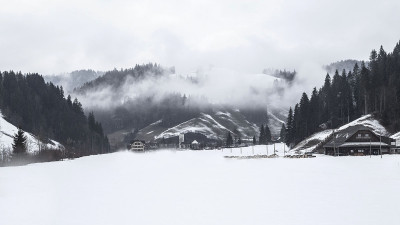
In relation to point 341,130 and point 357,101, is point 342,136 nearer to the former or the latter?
point 341,130

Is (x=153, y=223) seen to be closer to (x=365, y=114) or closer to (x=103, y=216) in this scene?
(x=103, y=216)

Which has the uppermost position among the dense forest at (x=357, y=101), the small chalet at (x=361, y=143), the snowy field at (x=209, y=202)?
the dense forest at (x=357, y=101)

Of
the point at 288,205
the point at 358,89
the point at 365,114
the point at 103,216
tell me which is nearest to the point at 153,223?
the point at 103,216

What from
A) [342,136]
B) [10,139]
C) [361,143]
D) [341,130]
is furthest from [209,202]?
[10,139]

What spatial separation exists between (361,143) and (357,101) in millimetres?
43879

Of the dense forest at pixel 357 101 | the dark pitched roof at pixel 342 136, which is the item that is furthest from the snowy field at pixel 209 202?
the dense forest at pixel 357 101

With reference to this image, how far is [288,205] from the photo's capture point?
108 feet

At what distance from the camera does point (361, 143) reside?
365ft

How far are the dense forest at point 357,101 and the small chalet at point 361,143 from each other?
1295 cm

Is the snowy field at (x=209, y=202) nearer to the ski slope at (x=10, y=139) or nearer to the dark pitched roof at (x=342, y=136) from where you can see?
the dark pitched roof at (x=342, y=136)

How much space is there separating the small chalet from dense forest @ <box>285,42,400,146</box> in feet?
42.5

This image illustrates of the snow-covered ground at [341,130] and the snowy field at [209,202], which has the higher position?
the snow-covered ground at [341,130]

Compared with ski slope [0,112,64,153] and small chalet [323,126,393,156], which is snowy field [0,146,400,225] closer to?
small chalet [323,126,393,156]

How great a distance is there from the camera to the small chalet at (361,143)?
11012 cm
